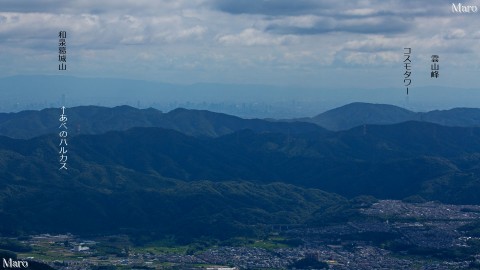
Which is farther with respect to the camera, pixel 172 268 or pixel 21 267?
pixel 172 268

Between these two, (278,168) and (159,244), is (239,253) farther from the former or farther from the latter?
(278,168)

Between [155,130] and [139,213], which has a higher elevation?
[155,130]

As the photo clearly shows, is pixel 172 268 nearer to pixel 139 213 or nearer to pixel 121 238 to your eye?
pixel 121 238

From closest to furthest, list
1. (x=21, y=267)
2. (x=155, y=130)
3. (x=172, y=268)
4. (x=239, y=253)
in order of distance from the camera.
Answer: (x=21, y=267), (x=172, y=268), (x=239, y=253), (x=155, y=130)

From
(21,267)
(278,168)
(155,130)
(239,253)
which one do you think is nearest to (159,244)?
(239,253)

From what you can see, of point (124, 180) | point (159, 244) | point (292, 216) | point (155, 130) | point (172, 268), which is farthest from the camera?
point (155, 130)

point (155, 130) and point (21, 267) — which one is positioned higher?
point (155, 130)

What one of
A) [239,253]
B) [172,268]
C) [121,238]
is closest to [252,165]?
[121,238]

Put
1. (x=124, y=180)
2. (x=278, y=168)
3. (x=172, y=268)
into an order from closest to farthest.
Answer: (x=172, y=268) → (x=124, y=180) → (x=278, y=168)

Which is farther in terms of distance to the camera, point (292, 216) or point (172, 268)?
point (292, 216)
